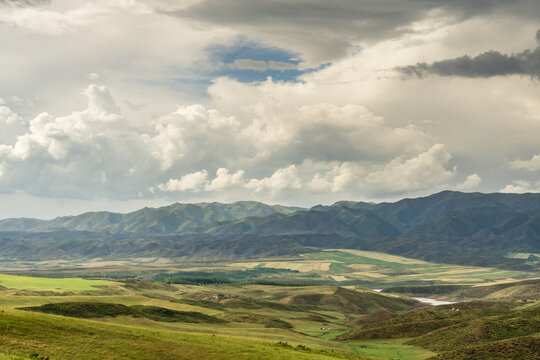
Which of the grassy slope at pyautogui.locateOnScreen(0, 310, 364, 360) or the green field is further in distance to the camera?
the green field

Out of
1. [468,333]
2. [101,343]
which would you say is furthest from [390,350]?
[101,343]

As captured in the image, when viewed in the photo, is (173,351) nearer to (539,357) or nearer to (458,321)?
(539,357)

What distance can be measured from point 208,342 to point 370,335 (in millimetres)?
98410

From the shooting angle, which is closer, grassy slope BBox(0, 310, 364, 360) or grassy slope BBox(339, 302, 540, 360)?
grassy slope BBox(0, 310, 364, 360)

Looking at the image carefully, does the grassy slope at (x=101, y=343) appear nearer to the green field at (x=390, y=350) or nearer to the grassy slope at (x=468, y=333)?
the grassy slope at (x=468, y=333)

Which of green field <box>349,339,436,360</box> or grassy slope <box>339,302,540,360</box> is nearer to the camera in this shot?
grassy slope <box>339,302,540,360</box>

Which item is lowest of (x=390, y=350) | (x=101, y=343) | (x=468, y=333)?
(x=390, y=350)

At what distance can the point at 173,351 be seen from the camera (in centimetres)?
6850

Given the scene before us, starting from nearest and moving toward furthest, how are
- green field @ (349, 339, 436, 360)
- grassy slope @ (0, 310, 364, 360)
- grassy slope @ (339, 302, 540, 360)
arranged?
grassy slope @ (0, 310, 364, 360) → grassy slope @ (339, 302, 540, 360) → green field @ (349, 339, 436, 360)

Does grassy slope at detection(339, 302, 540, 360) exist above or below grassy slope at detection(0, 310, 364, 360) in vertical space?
below

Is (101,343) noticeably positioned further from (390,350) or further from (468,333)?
(468,333)

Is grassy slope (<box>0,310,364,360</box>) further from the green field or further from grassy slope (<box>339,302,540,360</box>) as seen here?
the green field

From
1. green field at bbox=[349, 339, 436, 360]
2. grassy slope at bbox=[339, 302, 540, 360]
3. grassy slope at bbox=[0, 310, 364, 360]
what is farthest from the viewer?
green field at bbox=[349, 339, 436, 360]

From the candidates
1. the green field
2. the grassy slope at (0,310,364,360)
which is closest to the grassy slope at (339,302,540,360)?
the green field
